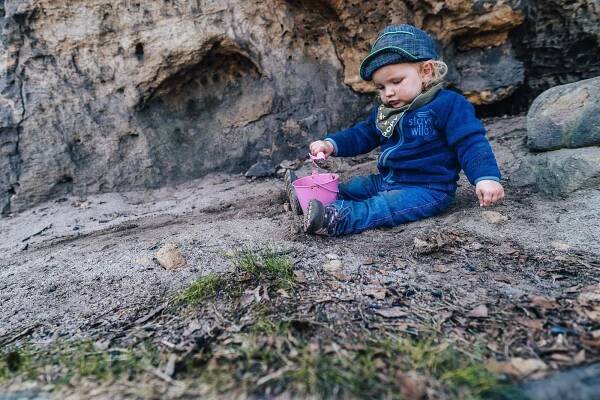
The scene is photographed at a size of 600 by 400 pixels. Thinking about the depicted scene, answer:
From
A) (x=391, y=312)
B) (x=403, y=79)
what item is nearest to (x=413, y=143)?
(x=403, y=79)

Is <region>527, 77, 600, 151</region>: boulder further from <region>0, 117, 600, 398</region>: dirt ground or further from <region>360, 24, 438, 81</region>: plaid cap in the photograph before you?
A: <region>360, 24, 438, 81</region>: plaid cap

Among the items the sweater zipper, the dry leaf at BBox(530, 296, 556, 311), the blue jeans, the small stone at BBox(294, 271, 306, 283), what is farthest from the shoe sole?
the dry leaf at BBox(530, 296, 556, 311)

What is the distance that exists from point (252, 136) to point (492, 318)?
2510mm

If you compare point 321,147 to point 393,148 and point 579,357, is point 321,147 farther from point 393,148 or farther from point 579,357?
point 579,357

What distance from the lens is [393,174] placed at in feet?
8.52

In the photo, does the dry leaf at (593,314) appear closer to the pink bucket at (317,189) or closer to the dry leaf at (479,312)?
the dry leaf at (479,312)

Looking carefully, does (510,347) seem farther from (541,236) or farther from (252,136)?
(252,136)

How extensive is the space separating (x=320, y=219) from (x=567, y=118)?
1.66m

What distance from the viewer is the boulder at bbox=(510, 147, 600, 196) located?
2.35 m

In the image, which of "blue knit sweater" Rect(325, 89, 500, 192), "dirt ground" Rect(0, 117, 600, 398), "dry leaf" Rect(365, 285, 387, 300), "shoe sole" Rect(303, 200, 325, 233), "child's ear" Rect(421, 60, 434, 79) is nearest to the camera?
"dirt ground" Rect(0, 117, 600, 398)

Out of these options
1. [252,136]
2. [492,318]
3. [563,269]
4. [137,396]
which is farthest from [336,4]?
[137,396]

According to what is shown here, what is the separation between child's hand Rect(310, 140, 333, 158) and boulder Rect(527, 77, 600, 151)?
130cm

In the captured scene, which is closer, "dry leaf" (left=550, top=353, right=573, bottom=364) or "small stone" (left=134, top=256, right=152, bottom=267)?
"dry leaf" (left=550, top=353, right=573, bottom=364)

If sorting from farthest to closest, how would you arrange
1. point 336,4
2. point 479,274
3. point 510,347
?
point 336,4 → point 479,274 → point 510,347
